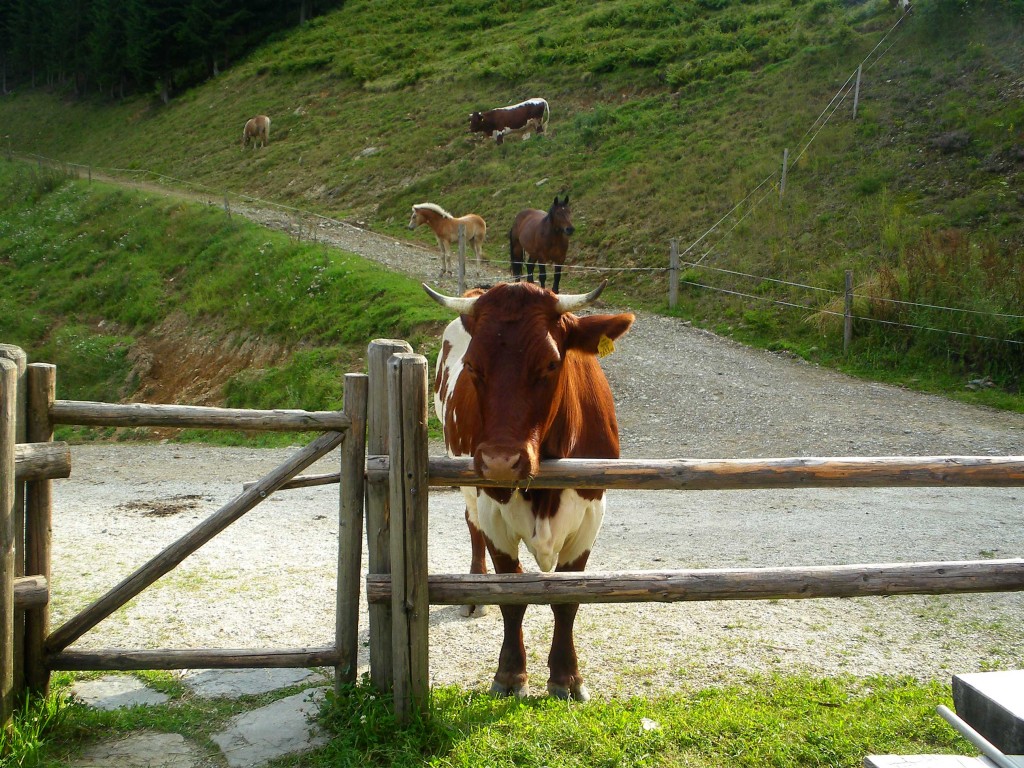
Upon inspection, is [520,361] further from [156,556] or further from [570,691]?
[156,556]

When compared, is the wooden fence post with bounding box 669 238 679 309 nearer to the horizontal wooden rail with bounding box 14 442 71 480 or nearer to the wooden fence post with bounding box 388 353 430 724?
the wooden fence post with bounding box 388 353 430 724

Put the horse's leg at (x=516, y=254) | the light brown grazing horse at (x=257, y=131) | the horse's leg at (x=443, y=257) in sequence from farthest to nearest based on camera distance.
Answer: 1. the light brown grazing horse at (x=257, y=131)
2. the horse's leg at (x=443, y=257)
3. the horse's leg at (x=516, y=254)

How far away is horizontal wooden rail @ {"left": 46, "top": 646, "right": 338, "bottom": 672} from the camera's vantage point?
396 centimetres

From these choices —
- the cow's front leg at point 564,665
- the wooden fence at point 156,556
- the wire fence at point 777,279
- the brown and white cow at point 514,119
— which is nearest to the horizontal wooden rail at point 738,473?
the wooden fence at point 156,556

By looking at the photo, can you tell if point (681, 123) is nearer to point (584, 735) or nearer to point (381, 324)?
point (381, 324)

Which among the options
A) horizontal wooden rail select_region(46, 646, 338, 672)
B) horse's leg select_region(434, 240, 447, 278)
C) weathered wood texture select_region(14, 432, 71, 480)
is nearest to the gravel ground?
horizontal wooden rail select_region(46, 646, 338, 672)

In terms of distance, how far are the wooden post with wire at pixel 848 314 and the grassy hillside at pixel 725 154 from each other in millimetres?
170

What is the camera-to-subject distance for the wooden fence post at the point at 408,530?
372 centimetres

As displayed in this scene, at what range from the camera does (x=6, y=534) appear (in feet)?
11.7

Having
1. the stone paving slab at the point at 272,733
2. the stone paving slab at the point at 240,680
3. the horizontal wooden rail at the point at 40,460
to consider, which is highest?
the horizontal wooden rail at the point at 40,460

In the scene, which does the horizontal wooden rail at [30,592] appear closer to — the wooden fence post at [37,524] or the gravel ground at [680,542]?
the wooden fence post at [37,524]

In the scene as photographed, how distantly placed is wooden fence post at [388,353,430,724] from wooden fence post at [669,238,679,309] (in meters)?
13.6

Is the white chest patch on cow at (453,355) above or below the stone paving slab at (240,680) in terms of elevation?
above

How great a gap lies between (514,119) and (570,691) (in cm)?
2360
